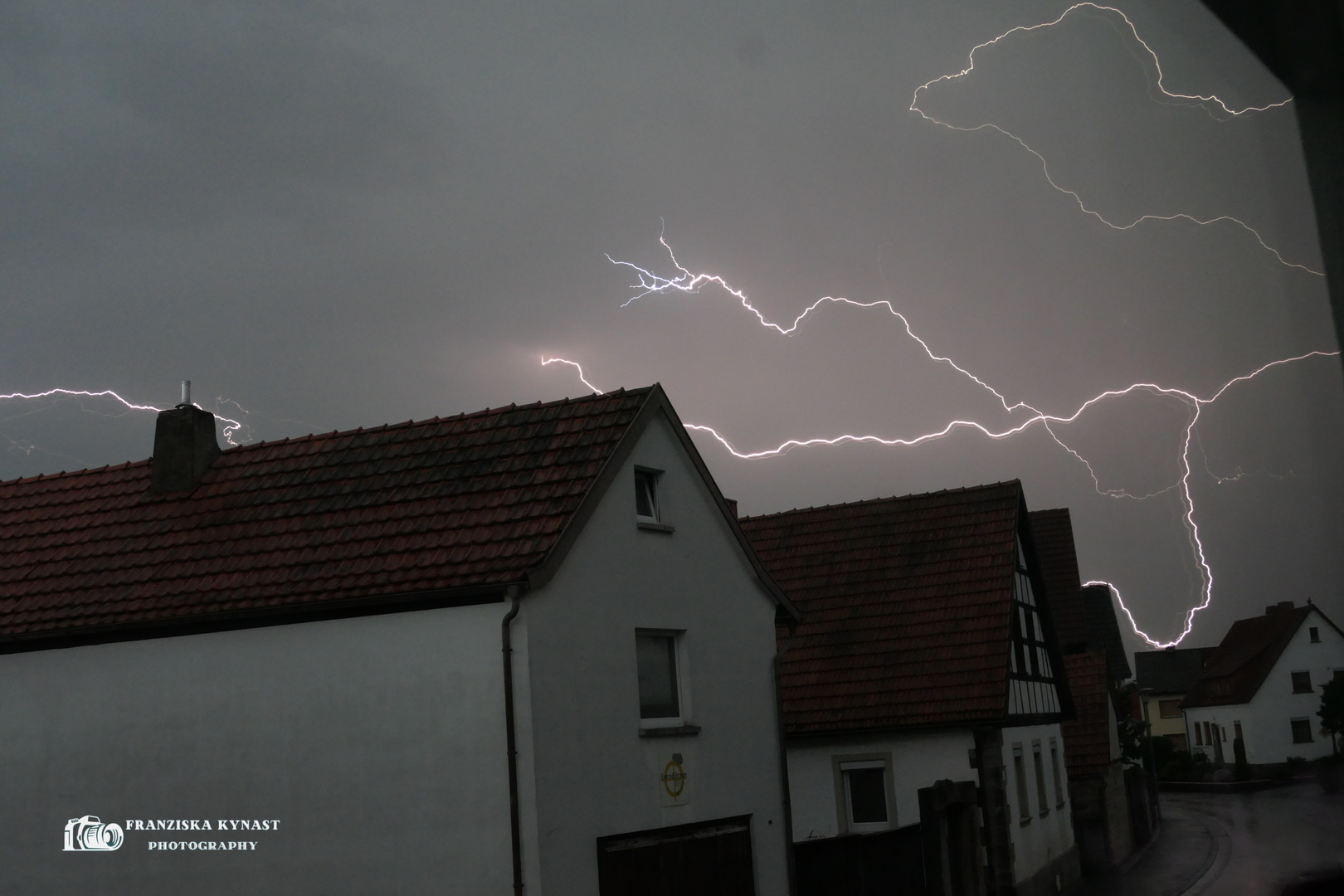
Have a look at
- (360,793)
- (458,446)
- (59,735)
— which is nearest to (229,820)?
(360,793)

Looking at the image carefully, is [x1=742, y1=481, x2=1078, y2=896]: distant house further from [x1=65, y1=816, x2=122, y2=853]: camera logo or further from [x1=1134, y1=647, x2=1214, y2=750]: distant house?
[x1=1134, y1=647, x2=1214, y2=750]: distant house

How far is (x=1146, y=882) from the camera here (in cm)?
2267

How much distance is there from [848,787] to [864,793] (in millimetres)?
265

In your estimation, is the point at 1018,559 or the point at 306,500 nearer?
the point at 306,500

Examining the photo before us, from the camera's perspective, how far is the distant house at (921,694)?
1666 cm

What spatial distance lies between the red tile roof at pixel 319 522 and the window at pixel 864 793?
7.99 meters

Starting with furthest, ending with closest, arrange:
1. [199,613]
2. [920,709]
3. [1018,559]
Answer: [1018,559] < [920,709] < [199,613]

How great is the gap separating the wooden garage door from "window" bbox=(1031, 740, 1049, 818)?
897cm

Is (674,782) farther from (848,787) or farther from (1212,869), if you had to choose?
(1212,869)

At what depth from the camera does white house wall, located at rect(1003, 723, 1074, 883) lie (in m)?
19.8

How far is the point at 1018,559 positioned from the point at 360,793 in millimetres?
13967

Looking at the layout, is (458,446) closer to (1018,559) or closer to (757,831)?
(757,831)

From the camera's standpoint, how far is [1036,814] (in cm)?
Result: 2162

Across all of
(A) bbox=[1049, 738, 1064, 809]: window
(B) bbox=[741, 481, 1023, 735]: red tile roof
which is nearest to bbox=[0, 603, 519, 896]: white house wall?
(B) bbox=[741, 481, 1023, 735]: red tile roof
